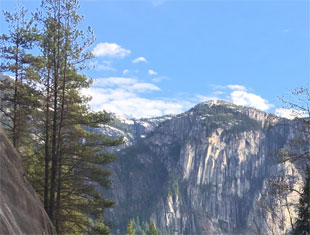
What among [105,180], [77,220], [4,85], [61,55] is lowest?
[77,220]

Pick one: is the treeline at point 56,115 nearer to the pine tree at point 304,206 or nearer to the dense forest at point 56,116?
the dense forest at point 56,116

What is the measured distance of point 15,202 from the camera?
12.3 m

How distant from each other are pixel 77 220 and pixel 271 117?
14773 millimetres

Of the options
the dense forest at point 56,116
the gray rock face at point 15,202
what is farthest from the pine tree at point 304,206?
the gray rock face at point 15,202

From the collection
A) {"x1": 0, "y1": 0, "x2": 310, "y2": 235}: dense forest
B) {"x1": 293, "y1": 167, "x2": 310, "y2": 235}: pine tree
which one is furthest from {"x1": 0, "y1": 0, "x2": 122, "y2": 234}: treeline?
{"x1": 293, "y1": 167, "x2": 310, "y2": 235}: pine tree

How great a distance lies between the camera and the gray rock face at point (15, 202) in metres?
10.9

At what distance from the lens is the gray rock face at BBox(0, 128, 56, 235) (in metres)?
10.9

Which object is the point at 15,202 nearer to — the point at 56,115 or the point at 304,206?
the point at 56,115

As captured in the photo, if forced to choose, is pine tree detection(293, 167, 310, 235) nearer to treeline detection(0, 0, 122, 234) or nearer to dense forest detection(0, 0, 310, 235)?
dense forest detection(0, 0, 310, 235)

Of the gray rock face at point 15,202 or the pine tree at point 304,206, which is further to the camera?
the pine tree at point 304,206

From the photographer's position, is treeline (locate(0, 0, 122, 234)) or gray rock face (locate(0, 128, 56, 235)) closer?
gray rock face (locate(0, 128, 56, 235))

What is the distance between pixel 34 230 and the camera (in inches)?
525

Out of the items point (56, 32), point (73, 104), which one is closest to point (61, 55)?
point (56, 32)

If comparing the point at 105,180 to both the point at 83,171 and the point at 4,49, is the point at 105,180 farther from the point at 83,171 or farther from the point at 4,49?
the point at 4,49
